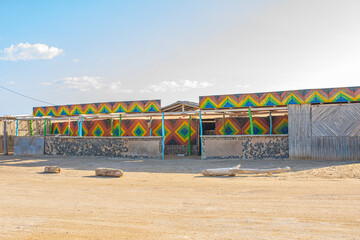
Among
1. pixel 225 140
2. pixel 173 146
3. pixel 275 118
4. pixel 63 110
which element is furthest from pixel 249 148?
pixel 63 110

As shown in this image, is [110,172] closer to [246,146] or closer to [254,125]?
[246,146]

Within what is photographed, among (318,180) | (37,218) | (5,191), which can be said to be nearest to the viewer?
(37,218)

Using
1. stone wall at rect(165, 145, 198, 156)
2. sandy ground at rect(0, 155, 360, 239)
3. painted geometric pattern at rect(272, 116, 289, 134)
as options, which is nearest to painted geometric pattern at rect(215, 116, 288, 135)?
painted geometric pattern at rect(272, 116, 289, 134)

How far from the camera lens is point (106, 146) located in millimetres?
16219

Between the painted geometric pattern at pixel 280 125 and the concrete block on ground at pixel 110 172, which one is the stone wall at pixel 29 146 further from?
the painted geometric pattern at pixel 280 125

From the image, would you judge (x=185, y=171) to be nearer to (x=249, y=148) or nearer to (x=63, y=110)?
(x=249, y=148)

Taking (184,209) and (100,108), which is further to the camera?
(100,108)

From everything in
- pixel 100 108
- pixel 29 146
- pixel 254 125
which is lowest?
pixel 29 146

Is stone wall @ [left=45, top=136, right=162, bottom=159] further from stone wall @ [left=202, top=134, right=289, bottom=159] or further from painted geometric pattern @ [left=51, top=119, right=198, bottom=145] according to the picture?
stone wall @ [left=202, top=134, right=289, bottom=159]

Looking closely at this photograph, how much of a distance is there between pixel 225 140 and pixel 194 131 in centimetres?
370

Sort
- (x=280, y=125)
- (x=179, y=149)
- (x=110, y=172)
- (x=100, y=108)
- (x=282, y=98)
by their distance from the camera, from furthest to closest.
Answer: (x=100, y=108) < (x=179, y=149) < (x=280, y=125) < (x=282, y=98) < (x=110, y=172)

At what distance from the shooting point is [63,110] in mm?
20172

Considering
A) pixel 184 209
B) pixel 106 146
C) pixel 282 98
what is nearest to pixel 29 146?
pixel 106 146

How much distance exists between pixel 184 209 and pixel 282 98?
11.7m
